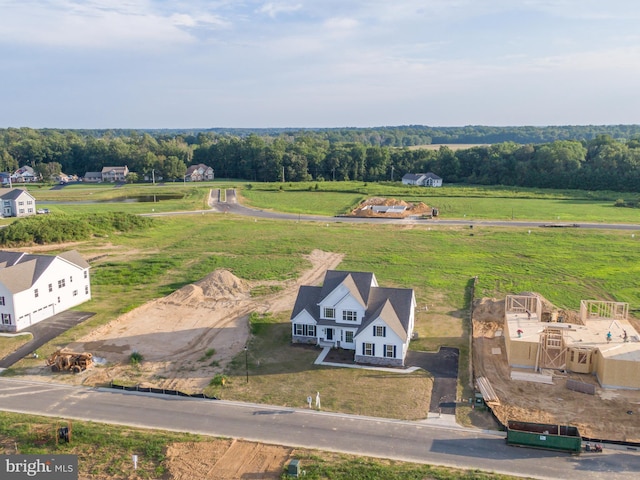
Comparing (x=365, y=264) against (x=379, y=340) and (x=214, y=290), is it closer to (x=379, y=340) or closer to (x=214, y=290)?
(x=214, y=290)

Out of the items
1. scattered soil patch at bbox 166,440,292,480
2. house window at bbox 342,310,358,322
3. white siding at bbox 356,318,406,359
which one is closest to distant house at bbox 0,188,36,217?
house window at bbox 342,310,358,322

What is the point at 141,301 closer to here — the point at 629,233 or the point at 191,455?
the point at 191,455

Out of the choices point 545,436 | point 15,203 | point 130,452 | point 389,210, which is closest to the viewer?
point 130,452

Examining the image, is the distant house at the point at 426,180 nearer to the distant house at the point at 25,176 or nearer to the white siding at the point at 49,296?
the white siding at the point at 49,296

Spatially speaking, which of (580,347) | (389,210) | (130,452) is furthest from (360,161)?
(130,452)

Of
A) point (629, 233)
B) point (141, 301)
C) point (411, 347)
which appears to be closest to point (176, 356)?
point (141, 301)

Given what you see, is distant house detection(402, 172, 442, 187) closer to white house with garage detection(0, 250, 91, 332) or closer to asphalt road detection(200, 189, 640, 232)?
asphalt road detection(200, 189, 640, 232)

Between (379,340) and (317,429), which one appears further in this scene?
(379,340)
